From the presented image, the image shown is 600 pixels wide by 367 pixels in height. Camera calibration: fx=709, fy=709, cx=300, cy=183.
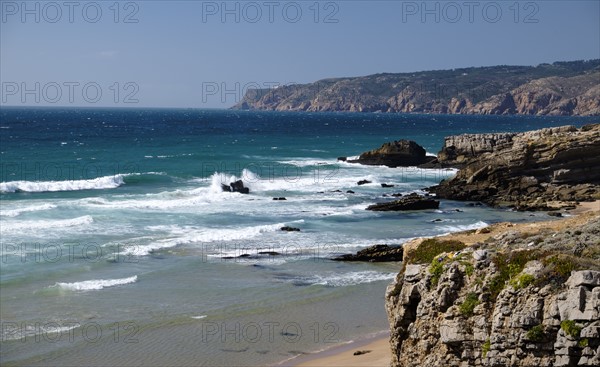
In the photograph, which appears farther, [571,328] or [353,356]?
[353,356]

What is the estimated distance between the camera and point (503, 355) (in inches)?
441

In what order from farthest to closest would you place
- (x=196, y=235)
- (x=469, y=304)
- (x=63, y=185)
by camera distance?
(x=63, y=185) → (x=196, y=235) → (x=469, y=304)

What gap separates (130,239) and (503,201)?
23.2 m

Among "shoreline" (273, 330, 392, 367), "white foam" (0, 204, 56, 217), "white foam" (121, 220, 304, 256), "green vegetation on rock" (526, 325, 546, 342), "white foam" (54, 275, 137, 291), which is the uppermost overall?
"green vegetation on rock" (526, 325, 546, 342)

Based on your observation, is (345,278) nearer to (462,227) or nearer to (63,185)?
(462,227)

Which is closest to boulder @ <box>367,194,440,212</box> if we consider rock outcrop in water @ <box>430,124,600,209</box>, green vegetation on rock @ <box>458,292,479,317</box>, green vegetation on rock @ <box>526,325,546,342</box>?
rock outcrop in water @ <box>430,124,600,209</box>

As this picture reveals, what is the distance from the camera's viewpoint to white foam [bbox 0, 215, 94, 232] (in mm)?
33469

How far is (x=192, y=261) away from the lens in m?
27.8

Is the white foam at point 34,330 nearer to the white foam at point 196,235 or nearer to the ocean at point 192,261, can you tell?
the ocean at point 192,261

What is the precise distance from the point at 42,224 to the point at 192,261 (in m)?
10.8

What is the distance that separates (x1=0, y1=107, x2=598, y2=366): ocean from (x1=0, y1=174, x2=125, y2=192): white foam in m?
0.14

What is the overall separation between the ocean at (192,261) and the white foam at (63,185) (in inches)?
5.4

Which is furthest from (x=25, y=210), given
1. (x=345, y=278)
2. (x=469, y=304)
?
(x=469, y=304)

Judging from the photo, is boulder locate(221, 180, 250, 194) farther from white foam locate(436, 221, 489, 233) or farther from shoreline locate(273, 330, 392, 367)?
shoreline locate(273, 330, 392, 367)
